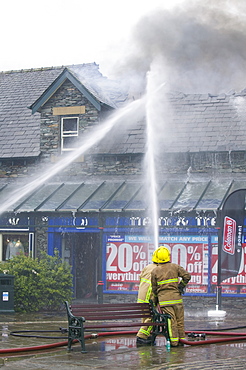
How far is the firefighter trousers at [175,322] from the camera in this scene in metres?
10.9

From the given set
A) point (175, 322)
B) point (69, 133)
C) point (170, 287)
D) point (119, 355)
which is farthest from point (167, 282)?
point (69, 133)

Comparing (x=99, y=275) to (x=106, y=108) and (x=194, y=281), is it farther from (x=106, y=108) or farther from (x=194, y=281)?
(x=106, y=108)

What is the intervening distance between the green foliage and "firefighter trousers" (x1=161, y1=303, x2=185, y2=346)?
7.16 m

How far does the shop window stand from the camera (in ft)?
74.0

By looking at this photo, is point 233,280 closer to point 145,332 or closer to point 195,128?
point 195,128

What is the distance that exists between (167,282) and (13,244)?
1254 cm

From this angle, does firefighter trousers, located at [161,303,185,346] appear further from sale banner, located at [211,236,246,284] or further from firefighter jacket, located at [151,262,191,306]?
sale banner, located at [211,236,246,284]

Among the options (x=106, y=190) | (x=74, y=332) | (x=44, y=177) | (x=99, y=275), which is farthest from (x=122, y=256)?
(x=74, y=332)

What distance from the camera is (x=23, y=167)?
24.0 metres

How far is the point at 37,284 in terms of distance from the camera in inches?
699

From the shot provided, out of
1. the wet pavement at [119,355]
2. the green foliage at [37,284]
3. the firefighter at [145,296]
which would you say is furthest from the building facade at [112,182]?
the firefighter at [145,296]

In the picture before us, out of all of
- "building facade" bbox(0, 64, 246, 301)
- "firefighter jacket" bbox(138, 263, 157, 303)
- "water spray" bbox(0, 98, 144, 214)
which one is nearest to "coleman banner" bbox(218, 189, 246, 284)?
"building facade" bbox(0, 64, 246, 301)

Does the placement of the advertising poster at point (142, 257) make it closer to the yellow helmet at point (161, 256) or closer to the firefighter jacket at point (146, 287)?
the firefighter jacket at point (146, 287)

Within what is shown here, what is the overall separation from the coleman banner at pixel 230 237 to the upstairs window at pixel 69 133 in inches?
Answer: 302
